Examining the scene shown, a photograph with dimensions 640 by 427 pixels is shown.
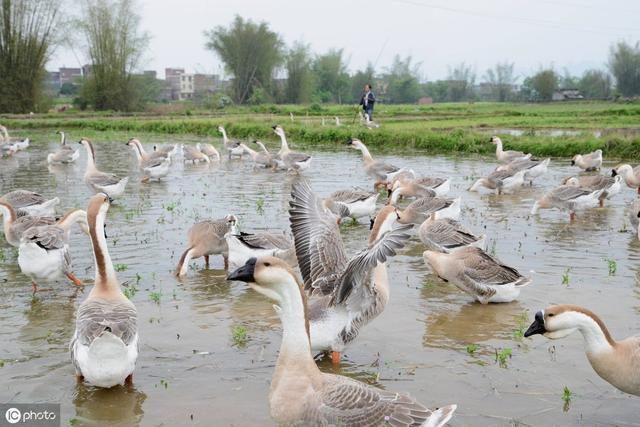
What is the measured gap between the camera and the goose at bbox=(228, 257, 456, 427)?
12.6ft

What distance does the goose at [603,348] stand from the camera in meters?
4.42

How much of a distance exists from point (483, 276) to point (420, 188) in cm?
602

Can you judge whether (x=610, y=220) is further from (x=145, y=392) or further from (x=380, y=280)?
(x=145, y=392)

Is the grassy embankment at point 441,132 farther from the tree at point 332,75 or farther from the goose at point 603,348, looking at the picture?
the tree at point 332,75

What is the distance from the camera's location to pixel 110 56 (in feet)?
196

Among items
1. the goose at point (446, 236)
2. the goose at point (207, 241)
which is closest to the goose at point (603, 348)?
the goose at point (446, 236)

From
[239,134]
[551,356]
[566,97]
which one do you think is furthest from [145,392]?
[566,97]

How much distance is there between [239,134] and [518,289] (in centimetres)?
2746

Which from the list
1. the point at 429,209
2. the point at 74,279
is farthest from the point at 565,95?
the point at 74,279

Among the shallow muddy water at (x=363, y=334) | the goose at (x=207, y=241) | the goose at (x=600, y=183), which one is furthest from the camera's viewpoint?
the goose at (x=600, y=183)

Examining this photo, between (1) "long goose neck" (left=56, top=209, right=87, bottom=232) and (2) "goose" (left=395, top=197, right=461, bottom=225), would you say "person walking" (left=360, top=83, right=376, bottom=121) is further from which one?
(1) "long goose neck" (left=56, top=209, right=87, bottom=232)

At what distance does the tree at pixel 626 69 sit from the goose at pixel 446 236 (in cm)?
7266

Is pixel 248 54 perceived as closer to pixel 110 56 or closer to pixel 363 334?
pixel 110 56

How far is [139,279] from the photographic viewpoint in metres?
8.12
